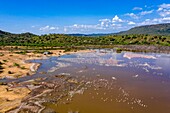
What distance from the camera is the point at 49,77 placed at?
37.4 meters

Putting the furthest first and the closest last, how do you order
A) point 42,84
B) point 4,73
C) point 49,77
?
point 4,73 < point 49,77 < point 42,84

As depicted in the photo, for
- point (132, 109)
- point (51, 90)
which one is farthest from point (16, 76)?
point (132, 109)

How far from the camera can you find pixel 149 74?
132 ft

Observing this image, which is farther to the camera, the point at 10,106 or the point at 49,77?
the point at 49,77

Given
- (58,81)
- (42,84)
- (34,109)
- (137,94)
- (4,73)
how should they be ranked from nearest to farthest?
(34,109), (137,94), (42,84), (58,81), (4,73)

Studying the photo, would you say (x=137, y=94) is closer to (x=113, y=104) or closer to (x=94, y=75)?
(x=113, y=104)

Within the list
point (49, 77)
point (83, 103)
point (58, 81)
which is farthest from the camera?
point (49, 77)

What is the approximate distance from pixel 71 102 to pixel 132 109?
21.0 ft

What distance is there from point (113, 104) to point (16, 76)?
737 inches

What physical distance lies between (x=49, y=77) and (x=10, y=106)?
1402 centimetres

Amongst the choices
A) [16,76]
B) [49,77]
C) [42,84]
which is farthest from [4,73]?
[42,84]

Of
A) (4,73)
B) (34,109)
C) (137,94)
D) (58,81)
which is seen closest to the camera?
(34,109)

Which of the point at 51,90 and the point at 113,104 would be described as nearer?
the point at 113,104

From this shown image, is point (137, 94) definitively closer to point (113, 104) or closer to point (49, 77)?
point (113, 104)
